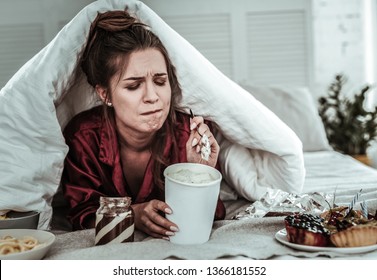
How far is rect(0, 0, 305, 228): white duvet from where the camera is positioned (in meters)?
1.01

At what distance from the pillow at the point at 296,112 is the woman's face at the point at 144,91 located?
886 millimetres

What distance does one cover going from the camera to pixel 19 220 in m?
0.93

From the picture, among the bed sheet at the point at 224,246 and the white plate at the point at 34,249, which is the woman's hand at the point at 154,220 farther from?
the white plate at the point at 34,249

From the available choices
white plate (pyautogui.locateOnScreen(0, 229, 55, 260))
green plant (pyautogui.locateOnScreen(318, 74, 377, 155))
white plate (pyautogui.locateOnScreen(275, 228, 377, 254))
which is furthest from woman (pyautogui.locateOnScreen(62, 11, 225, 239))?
green plant (pyautogui.locateOnScreen(318, 74, 377, 155))

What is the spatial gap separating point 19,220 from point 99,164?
0.72ft

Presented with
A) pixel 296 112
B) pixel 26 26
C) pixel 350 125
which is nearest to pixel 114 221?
pixel 26 26

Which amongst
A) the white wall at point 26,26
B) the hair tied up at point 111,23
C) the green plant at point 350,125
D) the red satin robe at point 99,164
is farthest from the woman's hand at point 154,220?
the green plant at point 350,125

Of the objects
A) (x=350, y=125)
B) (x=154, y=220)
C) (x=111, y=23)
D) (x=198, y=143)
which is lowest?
(x=350, y=125)

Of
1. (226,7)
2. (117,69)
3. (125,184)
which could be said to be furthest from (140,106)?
(226,7)

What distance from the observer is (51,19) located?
1.48 metres

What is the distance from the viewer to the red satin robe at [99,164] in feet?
3.53

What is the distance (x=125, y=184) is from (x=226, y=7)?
3.36 feet

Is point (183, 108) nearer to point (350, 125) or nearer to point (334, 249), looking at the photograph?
point (334, 249)
